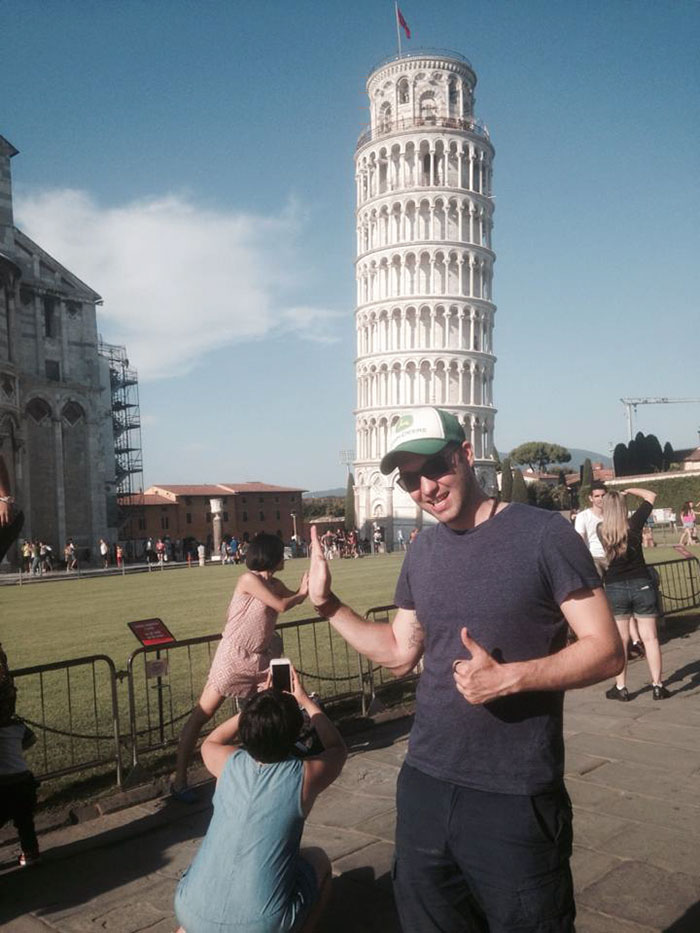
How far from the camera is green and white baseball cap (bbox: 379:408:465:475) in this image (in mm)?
2593

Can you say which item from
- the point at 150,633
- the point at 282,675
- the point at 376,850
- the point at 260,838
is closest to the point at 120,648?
the point at 150,633

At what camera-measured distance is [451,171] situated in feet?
240

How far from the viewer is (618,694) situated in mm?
7789

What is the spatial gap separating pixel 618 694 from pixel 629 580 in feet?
3.80

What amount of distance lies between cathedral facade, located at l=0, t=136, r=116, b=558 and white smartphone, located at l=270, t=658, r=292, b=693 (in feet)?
143

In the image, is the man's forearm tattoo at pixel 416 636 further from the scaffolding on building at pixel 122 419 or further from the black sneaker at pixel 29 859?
the scaffolding on building at pixel 122 419

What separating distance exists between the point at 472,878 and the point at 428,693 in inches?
22.2

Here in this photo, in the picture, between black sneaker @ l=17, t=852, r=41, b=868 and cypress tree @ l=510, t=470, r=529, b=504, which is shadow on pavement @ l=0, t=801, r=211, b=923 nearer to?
black sneaker @ l=17, t=852, r=41, b=868

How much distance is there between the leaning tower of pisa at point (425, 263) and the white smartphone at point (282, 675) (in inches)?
2659

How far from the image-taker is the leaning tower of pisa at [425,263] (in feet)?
238

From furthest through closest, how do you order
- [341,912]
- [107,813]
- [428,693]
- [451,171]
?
1. [451,171]
2. [107,813]
3. [341,912]
4. [428,693]

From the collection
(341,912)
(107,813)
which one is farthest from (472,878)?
(107,813)

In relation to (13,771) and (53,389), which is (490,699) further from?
(53,389)

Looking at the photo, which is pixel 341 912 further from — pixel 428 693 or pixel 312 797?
pixel 428 693
